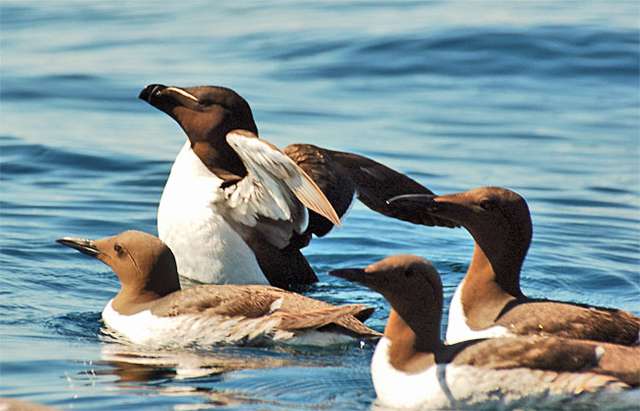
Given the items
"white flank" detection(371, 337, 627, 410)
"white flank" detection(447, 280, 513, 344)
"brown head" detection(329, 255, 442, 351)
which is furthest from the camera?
"white flank" detection(447, 280, 513, 344)

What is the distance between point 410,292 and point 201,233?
10.9ft

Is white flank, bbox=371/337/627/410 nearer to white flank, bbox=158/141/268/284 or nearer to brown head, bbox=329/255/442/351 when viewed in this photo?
brown head, bbox=329/255/442/351

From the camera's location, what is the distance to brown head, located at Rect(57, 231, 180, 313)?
9609mm

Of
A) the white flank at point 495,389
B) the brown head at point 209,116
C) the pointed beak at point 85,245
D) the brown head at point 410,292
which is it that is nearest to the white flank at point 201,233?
the brown head at point 209,116

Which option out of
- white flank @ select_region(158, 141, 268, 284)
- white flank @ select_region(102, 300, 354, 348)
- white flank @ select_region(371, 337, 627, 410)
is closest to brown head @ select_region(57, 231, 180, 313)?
white flank @ select_region(102, 300, 354, 348)

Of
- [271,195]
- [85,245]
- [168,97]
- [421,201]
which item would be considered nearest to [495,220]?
[421,201]

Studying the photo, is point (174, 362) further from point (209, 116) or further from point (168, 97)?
point (168, 97)

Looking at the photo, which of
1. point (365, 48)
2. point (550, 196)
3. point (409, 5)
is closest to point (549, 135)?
point (550, 196)

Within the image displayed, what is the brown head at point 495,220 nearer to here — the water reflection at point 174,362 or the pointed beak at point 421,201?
the pointed beak at point 421,201

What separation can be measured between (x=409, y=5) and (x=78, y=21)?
5.52 meters

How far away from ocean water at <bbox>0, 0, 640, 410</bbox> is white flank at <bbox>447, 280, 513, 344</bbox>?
20.3 inches

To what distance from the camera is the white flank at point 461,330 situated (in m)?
8.58

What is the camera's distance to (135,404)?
25.9ft

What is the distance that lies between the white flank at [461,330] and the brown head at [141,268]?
1.81 meters
